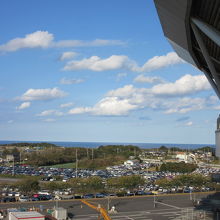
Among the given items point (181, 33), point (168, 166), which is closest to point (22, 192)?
point (181, 33)

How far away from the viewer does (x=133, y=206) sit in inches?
1372

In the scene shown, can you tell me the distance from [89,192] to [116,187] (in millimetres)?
5999

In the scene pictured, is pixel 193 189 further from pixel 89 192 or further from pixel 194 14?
pixel 194 14

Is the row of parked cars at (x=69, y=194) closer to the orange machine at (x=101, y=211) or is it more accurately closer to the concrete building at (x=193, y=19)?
the orange machine at (x=101, y=211)

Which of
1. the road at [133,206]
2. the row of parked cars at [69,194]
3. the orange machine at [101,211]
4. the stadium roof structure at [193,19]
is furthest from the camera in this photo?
the row of parked cars at [69,194]

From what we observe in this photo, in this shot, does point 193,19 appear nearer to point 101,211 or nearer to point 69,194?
point 101,211

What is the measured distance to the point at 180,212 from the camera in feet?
104

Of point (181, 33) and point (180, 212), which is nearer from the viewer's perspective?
point (181, 33)

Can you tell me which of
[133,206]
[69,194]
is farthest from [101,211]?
[69,194]

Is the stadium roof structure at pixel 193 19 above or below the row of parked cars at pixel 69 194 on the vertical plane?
above

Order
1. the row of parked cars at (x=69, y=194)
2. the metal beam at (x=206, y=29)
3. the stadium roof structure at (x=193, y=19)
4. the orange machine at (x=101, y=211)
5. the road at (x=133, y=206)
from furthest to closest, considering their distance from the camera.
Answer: the row of parked cars at (x=69, y=194) → the road at (x=133, y=206) → the orange machine at (x=101, y=211) → the metal beam at (x=206, y=29) → the stadium roof structure at (x=193, y=19)

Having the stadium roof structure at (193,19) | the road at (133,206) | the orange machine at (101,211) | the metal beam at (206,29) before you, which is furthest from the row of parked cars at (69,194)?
the metal beam at (206,29)

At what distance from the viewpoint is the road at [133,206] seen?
29.8m

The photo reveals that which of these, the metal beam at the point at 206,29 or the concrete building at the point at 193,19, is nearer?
the concrete building at the point at 193,19
